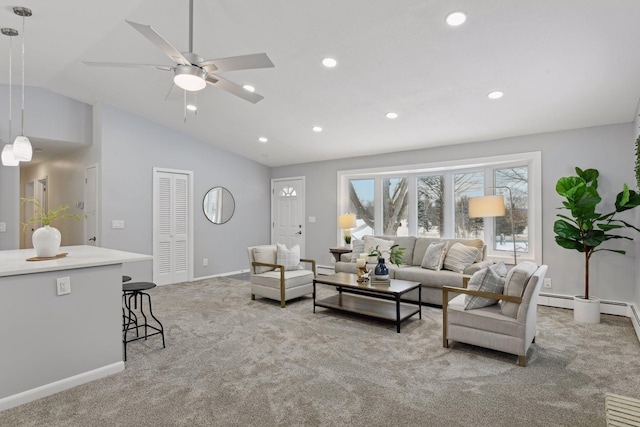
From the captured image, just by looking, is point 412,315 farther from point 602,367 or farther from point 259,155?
point 259,155

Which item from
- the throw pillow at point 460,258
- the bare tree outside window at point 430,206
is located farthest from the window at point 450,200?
the throw pillow at point 460,258

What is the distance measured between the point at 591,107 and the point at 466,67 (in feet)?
5.90

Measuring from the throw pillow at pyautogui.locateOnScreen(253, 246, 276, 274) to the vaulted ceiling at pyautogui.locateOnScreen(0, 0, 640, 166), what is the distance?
80.0 inches

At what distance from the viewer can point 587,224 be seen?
397 cm

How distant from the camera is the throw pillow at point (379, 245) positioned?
561cm

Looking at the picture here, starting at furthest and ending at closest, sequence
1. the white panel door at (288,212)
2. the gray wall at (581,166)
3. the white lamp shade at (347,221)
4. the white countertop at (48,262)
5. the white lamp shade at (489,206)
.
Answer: the white panel door at (288,212) < the white lamp shade at (347,221) < the white lamp shade at (489,206) < the gray wall at (581,166) < the white countertop at (48,262)

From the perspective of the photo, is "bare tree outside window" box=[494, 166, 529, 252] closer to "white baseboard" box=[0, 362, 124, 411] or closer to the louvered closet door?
"white baseboard" box=[0, 362, 124, 411]

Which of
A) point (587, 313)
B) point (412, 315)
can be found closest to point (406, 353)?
point (412, 315)

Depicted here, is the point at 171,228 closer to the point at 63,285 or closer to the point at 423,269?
the point at 63,285

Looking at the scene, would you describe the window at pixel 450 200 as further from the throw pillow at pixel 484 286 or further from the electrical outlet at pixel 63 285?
the electrical outlet at pixel 63 285

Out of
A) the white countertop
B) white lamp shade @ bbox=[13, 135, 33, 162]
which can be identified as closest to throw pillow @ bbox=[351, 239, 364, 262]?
the white countertop

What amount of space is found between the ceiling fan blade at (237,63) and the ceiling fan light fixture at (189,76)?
6 cm

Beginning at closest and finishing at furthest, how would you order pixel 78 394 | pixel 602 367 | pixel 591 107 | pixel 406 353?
pixel 78 394 < pixel 602 367 < pixel 406 353 < pixel 591 107

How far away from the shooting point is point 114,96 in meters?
5.12
